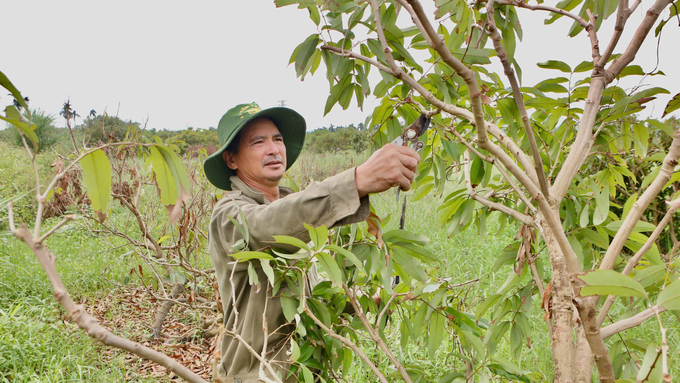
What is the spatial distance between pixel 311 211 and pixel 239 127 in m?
0.70

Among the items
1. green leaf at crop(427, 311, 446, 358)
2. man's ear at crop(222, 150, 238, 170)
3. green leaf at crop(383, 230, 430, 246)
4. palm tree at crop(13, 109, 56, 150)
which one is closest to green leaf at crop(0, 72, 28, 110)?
green leaf at crop(383, 230, 430, 246)

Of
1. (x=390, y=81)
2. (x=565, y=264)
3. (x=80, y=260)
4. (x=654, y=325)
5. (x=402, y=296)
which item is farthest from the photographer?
(x=80, y=260)

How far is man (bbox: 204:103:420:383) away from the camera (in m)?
1.02

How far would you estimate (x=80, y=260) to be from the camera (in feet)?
14.8

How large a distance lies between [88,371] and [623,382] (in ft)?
10.3

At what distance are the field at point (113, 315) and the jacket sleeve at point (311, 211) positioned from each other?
1.05 metres

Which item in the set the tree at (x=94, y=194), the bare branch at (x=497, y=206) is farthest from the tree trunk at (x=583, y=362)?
the tree at (x=94, y=194)

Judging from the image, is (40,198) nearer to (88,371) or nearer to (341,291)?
(341,291)

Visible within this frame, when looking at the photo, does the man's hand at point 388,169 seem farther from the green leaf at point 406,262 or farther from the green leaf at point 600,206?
the green leaf at point 600,206

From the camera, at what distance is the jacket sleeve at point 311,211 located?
3.36 feet

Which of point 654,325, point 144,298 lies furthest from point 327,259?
point 144,298

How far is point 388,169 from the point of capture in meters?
0.98

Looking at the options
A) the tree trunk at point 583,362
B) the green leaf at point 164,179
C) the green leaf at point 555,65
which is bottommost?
the tree trunk at point 583,362

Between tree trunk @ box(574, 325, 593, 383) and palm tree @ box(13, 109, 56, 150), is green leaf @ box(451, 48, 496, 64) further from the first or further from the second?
palm tree @ box(13, 109, 56, 150)
